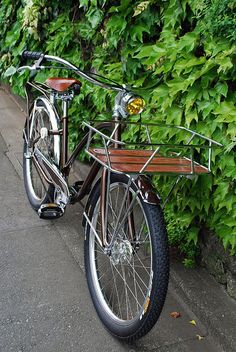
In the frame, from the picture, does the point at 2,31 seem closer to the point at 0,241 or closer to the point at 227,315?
the point at 0,241

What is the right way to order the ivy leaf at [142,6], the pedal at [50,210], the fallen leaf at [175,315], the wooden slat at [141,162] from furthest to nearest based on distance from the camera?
the pedal at [50,210] → the ivy leaf at [142,6] → the fallen leaf at [175,315] → the wooden slat at [141,162]

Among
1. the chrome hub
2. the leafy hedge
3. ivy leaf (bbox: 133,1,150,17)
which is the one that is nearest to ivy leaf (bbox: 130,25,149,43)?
the leafy hedge

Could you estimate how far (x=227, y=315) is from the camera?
9.50 feet

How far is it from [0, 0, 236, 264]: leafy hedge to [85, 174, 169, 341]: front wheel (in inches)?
18.3

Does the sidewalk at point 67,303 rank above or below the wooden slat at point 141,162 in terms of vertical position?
below

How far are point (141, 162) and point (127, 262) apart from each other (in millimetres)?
805

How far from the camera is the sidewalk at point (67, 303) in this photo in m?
2.72

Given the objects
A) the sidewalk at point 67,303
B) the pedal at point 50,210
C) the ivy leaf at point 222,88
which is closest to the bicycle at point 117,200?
the pedal at point 50,210

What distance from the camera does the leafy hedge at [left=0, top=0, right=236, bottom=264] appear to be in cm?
262

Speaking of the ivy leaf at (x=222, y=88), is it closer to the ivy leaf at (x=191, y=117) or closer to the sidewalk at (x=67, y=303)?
the ivy leaf at (x=191, y=117)

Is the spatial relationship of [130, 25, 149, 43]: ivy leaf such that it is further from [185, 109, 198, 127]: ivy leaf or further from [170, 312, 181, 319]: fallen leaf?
[170, 312, 181, 319]: fallen leaf

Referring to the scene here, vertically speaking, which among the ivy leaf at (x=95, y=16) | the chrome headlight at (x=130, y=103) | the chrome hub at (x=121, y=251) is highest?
the ivy leaf at (x=95, y=16)

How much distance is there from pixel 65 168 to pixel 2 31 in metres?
3.39

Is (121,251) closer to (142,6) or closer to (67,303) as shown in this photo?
(67,303)
